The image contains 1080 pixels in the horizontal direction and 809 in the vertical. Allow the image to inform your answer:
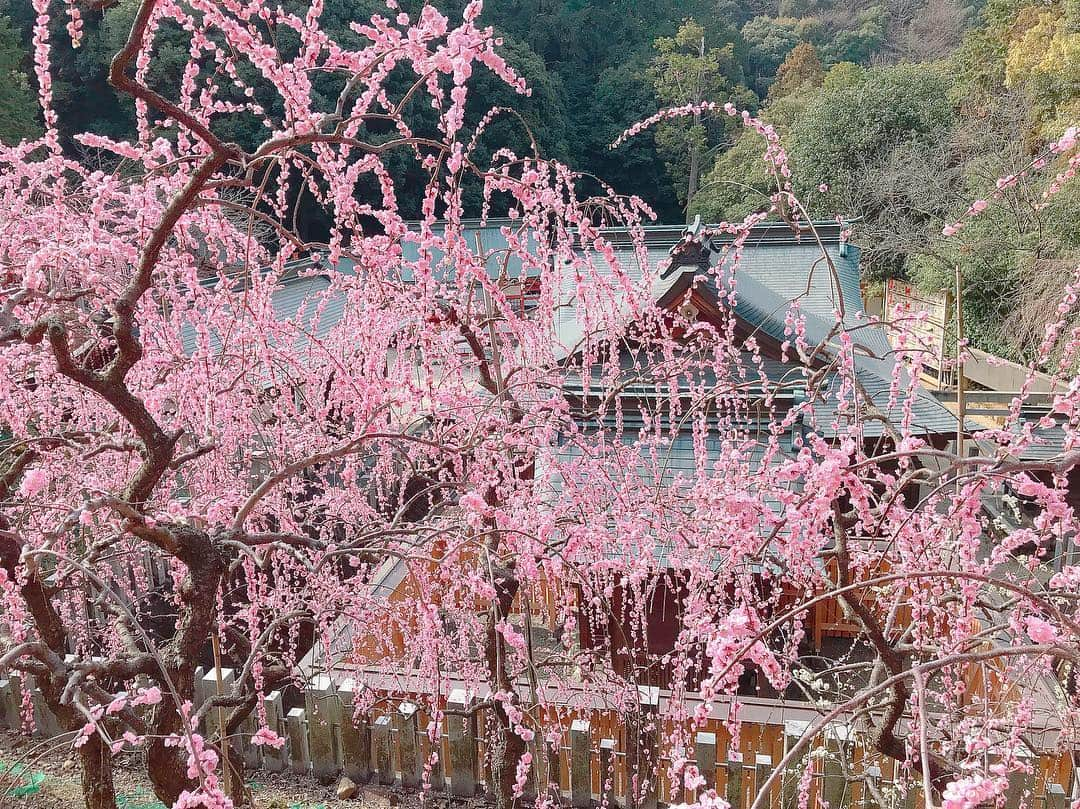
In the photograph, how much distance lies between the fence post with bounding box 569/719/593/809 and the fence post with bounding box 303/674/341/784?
1.23 meters

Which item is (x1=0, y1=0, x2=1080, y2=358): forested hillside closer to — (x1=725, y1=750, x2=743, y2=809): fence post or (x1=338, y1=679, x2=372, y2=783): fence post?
(x1=338, y1=679, x2=372, y2=783): fence post

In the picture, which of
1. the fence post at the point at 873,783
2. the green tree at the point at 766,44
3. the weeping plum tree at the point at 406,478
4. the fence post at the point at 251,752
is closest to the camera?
the weeping plum tree at the point at 406,478

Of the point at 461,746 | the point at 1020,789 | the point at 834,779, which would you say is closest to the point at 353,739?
the point at 461,746

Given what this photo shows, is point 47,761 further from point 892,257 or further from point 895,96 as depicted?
point 895,96

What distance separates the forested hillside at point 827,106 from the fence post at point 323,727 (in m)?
3.21

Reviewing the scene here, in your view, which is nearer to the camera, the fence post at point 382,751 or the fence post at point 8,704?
the fence post at point 382,751

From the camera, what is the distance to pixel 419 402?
140 inches

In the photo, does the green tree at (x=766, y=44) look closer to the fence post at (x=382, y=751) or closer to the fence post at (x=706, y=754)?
the fence post at (x=706, y=754)

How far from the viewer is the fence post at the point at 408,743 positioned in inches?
149

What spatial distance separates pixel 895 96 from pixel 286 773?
19145 millimetres

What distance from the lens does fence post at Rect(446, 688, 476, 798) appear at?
375cm

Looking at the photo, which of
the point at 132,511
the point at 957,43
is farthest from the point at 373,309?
the point at 957,43

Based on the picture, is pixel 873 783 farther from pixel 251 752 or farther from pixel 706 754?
pixel 251 752

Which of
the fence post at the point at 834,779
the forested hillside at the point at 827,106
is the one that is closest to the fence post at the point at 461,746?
the fence post at the point at 834,779
